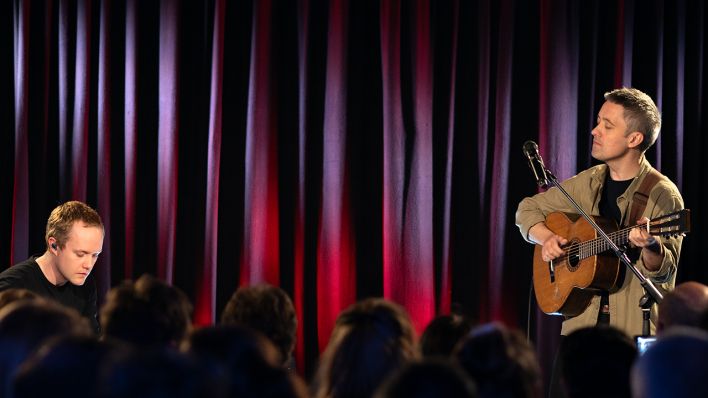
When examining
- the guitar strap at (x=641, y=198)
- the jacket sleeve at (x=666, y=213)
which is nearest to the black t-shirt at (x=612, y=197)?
the guitar strap at (x=641, y=198)

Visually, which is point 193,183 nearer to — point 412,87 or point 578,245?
point 412,87

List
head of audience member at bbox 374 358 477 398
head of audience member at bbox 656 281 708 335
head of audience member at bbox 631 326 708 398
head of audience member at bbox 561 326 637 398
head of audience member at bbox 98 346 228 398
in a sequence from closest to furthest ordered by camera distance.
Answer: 1. head of audience member at bbox 98 346 228 398
2. head of audience member at bbox 374 358 477 398
3. head of audience member at bbox 631 326 708 398
4. head of audience member at bbox 561 326 637 398
5. head of audience member at bbox 656 281 708 335

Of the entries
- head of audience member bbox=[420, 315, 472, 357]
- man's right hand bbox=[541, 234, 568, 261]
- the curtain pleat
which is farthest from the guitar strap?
the curtain pleat

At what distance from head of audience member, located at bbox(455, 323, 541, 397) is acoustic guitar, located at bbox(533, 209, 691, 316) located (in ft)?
6.56

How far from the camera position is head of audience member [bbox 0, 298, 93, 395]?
213 cm

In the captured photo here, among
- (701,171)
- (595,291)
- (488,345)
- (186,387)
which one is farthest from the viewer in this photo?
(701,171)

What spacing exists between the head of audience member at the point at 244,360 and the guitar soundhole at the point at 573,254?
2770 millimetres

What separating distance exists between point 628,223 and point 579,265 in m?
0.30

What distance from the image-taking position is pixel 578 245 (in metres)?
4.54

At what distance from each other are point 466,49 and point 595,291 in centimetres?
184

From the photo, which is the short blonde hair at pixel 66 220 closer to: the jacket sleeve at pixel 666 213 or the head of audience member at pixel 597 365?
the jacket sleeve at pixel 666 213

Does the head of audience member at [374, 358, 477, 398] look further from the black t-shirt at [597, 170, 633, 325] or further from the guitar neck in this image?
the black t-shirt at [597, 170, 633, 325]

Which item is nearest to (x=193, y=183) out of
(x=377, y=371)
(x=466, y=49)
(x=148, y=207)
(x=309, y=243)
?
(x=148, y=207)

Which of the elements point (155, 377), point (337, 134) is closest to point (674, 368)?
point (155, 377)
